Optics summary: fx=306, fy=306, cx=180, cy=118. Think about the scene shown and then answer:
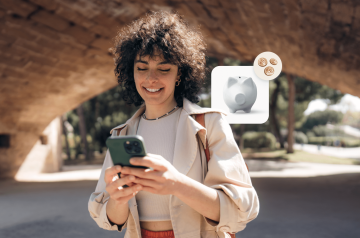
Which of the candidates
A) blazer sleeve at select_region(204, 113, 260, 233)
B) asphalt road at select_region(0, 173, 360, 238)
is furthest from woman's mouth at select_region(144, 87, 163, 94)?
asphalt road at select_region(0, 173, 360, 238)

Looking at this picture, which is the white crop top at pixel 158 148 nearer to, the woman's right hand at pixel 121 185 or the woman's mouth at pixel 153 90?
the woman's mouth at pixel 153 90

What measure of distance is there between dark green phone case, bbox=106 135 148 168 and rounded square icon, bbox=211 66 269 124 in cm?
81

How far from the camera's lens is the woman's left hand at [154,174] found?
93 cm

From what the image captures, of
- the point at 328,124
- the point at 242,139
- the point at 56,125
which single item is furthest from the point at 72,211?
the point at 328,124

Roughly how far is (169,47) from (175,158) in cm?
47

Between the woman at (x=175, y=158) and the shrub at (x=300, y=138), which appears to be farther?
the shrub at (x=300, y=138)

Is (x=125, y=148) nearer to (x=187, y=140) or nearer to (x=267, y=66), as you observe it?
(x=187, y=140)

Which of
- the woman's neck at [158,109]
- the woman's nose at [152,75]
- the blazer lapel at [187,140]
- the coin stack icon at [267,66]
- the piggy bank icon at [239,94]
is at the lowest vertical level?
the blazer lapel at [187,140]

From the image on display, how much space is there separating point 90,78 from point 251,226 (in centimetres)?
606

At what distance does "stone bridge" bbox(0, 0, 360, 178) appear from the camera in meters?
4.67

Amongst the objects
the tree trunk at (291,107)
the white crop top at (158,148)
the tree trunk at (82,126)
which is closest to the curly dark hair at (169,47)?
the white crop top at (158,148)

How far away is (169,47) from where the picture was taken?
1298 millimetres

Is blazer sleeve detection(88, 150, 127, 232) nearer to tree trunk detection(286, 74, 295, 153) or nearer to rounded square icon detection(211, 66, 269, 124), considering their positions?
rounded square icon detection(211, 66, 269, 124)

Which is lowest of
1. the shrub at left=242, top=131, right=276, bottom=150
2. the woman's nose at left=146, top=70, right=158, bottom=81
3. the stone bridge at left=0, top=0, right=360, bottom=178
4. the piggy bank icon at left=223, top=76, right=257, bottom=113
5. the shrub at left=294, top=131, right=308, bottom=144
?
the shrub at left=294, top=131, right=308, bottom=144
